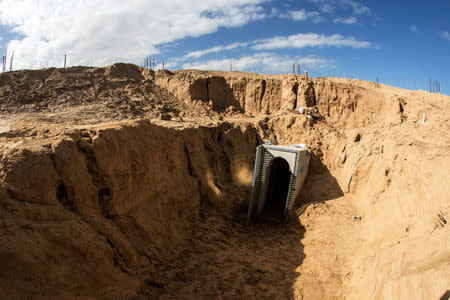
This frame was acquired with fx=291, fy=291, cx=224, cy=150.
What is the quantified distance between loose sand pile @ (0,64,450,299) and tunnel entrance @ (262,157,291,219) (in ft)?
2.90

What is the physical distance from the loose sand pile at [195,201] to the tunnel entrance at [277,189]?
88cm

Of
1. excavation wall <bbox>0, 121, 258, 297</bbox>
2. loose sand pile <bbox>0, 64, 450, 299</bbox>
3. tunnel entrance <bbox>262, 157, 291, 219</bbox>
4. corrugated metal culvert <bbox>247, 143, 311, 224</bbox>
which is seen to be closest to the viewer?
excavation wall <bbox>0, 121, 258, 297</bbox>

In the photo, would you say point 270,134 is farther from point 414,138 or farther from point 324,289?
point 324,289

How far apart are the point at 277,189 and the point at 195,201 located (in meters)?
4.96

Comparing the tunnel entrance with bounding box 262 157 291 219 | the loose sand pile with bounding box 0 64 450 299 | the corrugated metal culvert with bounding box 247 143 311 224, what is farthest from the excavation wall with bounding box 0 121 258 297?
the tunnel entrance with bounding box 262 157 291 219

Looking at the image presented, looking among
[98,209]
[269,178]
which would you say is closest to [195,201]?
[269,178]

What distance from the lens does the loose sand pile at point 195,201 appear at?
196 inches

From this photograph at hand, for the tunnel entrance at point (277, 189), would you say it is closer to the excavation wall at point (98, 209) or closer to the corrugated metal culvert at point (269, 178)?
the corrugated metal culvert at point (269, 178)

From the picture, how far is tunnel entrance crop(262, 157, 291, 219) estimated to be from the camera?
40.5 feet

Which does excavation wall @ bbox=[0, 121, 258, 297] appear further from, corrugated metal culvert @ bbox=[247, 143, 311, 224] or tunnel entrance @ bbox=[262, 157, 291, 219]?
tunnel entrance @ bbox=[262, 157, 291, 219]

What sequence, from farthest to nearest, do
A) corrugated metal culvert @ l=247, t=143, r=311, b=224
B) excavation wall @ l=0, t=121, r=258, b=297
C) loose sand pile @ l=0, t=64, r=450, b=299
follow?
corrugated metal culvert @ l=247, t=143, r=311, b=224, loose sand pile @ l=0, t=64, r=450, b=299, excavation wall @ l=0, t=121, r=258, b=297

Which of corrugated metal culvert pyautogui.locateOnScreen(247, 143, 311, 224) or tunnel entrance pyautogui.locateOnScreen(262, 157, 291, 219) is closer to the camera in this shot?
corrugated metal culvert pyautogui.locateOnScreen(247, 143, 311, 224)

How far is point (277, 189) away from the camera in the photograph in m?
13.6

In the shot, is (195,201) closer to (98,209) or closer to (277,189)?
(98,209)
